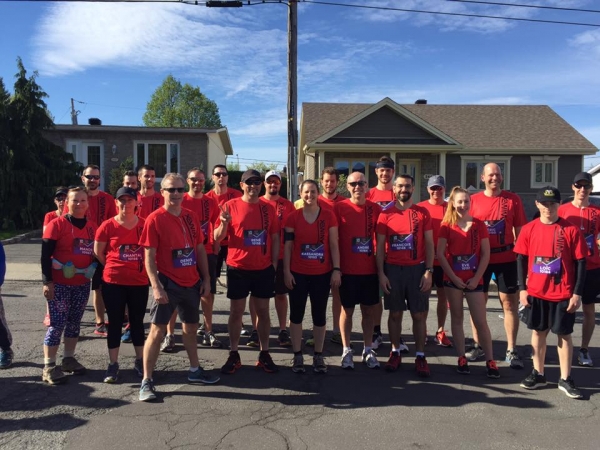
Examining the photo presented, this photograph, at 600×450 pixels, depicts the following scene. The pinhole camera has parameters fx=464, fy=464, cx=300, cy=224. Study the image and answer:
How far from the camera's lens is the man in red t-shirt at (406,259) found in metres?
4.77

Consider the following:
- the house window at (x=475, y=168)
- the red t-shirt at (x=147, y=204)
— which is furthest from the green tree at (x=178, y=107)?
the red t-shirt at (x=147, y=204)

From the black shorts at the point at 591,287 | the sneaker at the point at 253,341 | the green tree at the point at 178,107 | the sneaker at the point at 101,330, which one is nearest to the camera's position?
the black shorts at the point at 591,287

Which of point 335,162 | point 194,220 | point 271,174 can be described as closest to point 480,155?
point 335,162

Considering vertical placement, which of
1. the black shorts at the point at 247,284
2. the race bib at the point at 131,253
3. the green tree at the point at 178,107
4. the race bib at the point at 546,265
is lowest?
the black shorts at the point at 247,284

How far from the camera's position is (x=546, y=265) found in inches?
170

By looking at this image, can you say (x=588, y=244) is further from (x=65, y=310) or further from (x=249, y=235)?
(x=65, y=310)

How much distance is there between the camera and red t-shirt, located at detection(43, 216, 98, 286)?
4.50 meters

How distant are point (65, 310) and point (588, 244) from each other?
5513 mm

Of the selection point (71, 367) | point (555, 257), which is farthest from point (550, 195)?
point (71, 367)

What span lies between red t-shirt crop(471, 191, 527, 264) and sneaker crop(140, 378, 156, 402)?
3.75 metres

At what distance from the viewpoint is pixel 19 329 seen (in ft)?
20.4

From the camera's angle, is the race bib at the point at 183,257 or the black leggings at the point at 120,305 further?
the black leggings at the point at 120,305

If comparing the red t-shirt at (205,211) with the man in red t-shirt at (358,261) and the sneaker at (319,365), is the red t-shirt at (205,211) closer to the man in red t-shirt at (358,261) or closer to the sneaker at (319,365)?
A: the man in red t-shirt at (358,261)

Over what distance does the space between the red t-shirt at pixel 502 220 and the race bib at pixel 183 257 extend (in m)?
3.16
